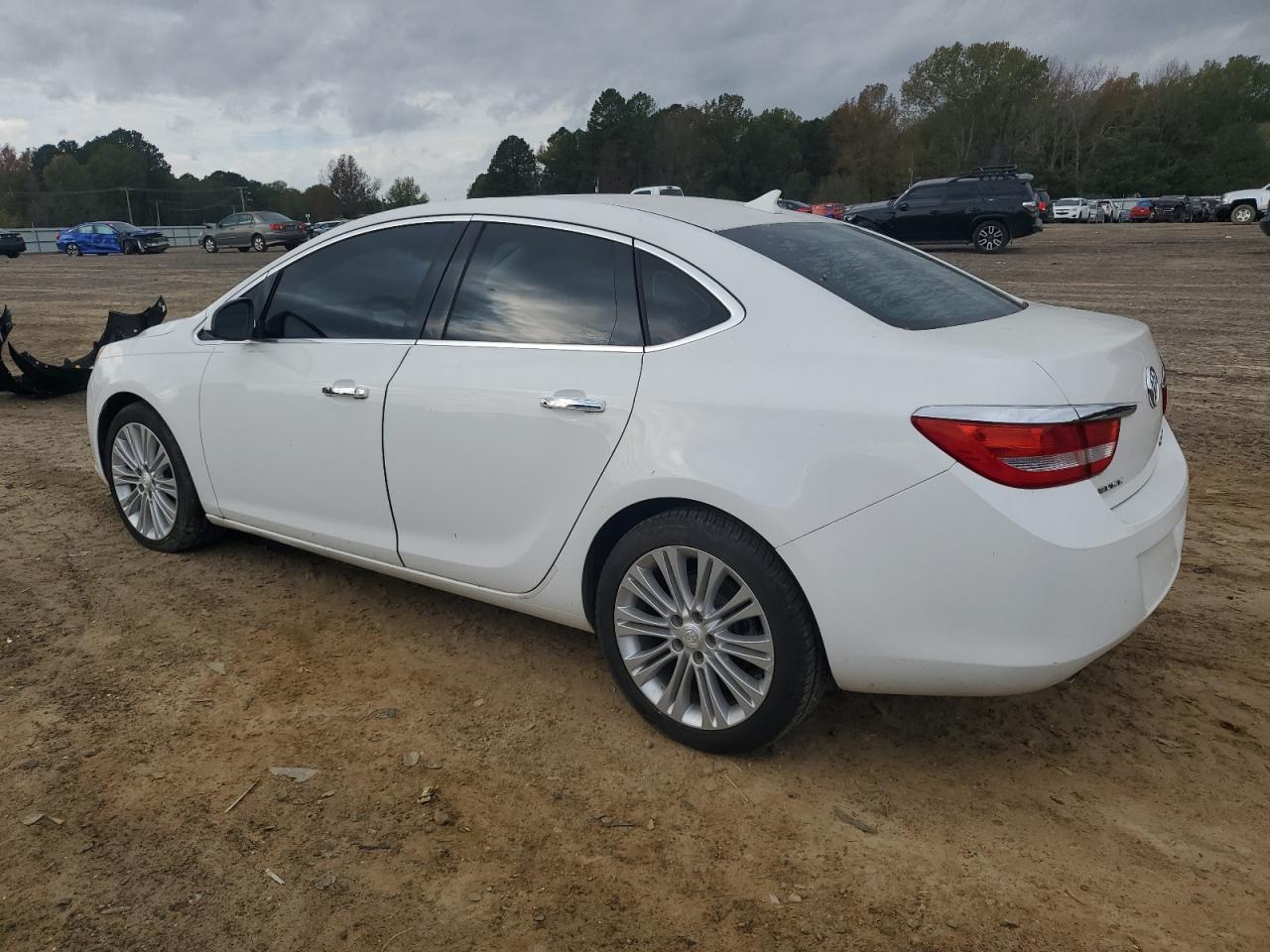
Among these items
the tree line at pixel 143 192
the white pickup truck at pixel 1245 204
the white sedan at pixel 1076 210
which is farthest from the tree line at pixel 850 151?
the white pickup truck at pixel 1245 204

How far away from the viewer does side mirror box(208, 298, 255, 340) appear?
3967mm

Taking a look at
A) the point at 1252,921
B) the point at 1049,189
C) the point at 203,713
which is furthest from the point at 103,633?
the point at 1049,189

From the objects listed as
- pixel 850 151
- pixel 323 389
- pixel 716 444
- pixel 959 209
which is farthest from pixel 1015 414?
pixel 850 151

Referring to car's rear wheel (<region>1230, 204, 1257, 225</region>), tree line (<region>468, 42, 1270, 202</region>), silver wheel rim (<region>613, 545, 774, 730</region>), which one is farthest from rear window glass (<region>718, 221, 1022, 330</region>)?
tree line (<region>468, 42, 1270, 202</region>)

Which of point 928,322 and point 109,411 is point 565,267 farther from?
point 109,411

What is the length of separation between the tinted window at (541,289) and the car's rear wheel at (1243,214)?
A: 4087cm

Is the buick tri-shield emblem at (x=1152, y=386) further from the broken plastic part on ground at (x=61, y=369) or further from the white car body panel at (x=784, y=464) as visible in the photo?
the broken plastic part on ground at (x=61, y=369)

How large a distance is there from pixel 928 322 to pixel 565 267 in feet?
3.89

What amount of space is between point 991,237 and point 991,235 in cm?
5

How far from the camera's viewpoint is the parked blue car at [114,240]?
122 feet

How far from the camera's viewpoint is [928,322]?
2.82 meters

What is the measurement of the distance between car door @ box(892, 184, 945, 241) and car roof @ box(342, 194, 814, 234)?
2037 cm

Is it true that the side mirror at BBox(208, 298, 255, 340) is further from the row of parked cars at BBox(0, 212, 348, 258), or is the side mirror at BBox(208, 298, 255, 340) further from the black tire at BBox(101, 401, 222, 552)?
the row of parked cars at BBox(0, 212, 348, 258)

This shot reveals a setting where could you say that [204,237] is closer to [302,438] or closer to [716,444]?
[302,438]
